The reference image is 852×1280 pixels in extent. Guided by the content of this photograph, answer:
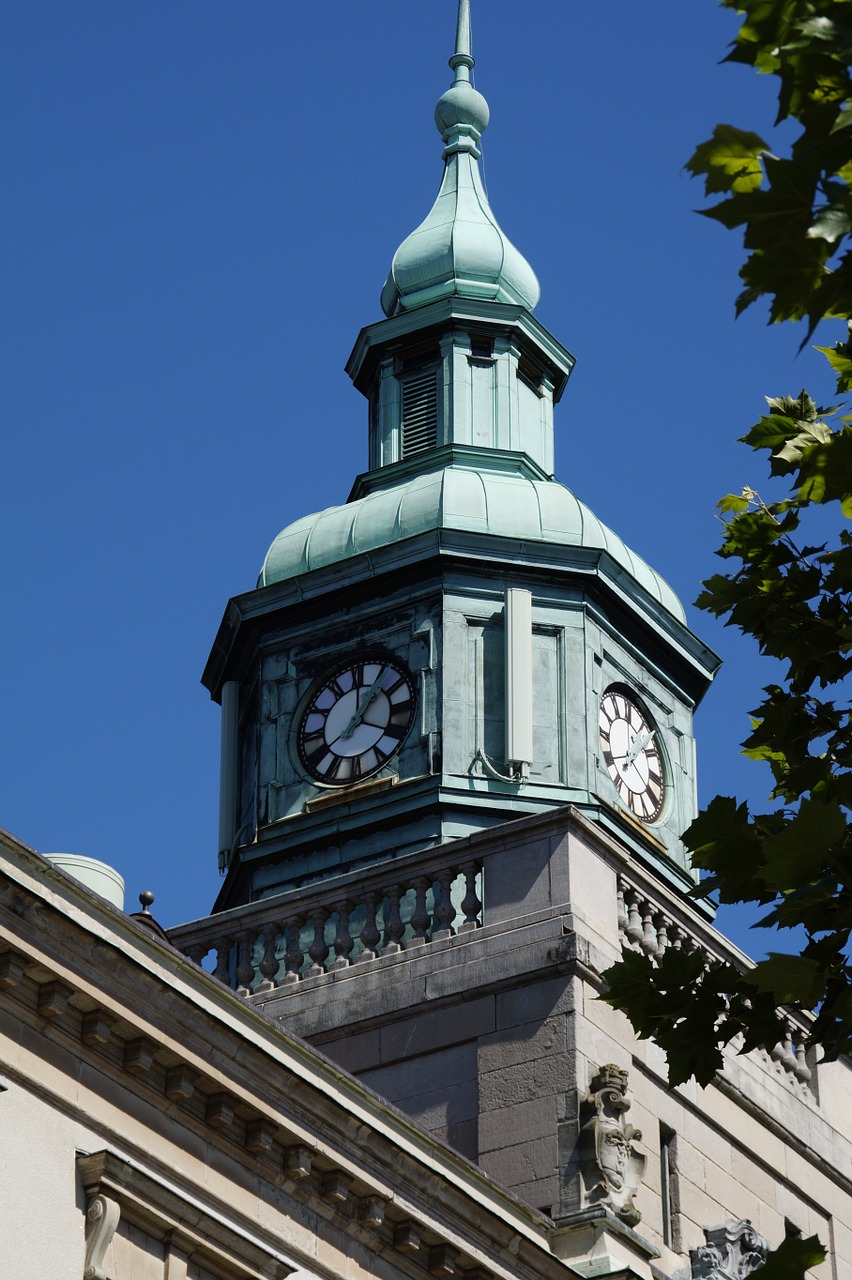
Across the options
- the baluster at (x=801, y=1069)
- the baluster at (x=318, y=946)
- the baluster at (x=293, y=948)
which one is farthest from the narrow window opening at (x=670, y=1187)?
the baluster at (x=293, y=948)

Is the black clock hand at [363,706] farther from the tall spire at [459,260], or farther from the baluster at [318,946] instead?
the tall spire at [459,260]

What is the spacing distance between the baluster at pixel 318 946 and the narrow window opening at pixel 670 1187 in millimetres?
3565

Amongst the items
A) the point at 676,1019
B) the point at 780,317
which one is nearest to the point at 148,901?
the point at 676,1019

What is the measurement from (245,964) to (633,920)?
150 inches

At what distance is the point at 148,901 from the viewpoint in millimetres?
22516

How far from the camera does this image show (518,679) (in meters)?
31.7

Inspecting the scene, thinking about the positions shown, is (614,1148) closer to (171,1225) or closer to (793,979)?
(171,1225)

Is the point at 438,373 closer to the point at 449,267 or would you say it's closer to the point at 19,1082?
the point at 449,267

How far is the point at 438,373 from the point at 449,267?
6.68 feet

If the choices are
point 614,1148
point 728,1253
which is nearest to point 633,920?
point 614,1148

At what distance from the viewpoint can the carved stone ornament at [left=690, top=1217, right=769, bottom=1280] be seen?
24547mm

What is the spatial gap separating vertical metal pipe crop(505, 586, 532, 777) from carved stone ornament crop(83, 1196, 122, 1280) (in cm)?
1346

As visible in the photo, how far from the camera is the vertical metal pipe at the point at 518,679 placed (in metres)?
31.5

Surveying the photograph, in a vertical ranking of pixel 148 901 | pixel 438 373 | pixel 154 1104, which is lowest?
pixel 154 1104
